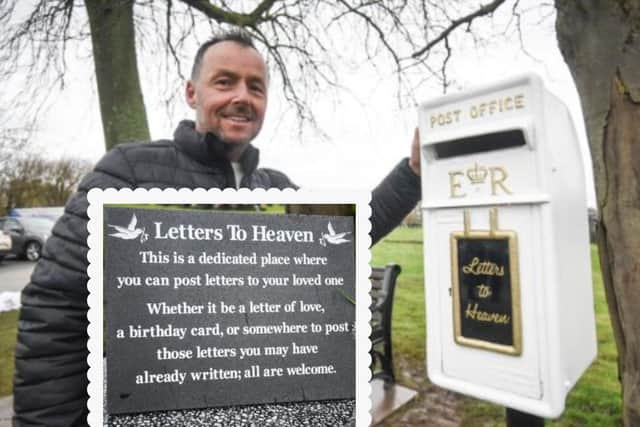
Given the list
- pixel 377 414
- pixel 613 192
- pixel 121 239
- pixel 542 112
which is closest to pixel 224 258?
pixel 121 239

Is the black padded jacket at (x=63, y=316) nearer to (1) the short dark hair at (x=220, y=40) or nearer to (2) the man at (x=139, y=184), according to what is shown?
(2) the man at (x=139, y=184)

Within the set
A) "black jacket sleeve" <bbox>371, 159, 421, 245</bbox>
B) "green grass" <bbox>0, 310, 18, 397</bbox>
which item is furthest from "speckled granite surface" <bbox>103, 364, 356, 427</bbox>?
"green grass" <bbox>0, 310, 18, 397</bbox>

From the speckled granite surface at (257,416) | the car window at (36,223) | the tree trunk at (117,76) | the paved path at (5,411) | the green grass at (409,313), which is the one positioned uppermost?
the tree trunk at (117,76)

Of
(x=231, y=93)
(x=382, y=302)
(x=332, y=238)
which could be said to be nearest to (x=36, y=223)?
(x=382, y=302)

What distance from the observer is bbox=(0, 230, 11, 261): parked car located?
8144mm

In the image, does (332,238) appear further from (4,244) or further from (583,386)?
(4,244)

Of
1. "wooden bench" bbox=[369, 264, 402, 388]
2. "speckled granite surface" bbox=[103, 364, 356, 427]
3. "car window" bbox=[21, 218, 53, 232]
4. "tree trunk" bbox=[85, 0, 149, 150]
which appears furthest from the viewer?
"car window" bbox=[21, 218, 53, 232]

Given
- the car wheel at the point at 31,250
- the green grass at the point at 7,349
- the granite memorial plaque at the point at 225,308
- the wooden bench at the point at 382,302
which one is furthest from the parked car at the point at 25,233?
the granite memorial plaque at the point at 225,308

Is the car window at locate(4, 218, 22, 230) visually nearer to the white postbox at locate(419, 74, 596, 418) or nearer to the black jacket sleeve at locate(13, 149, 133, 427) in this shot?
the black jacket sleeve at locate(13, 149, 133, 427)

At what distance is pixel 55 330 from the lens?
99 centimetres

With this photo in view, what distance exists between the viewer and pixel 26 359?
0.99 m

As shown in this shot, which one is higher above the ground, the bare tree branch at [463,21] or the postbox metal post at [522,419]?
the bare tree branch at [463,21]

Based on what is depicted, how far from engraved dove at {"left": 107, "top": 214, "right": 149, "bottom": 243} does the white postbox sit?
0.77 meters

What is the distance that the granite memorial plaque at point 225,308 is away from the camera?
88 centimetres
